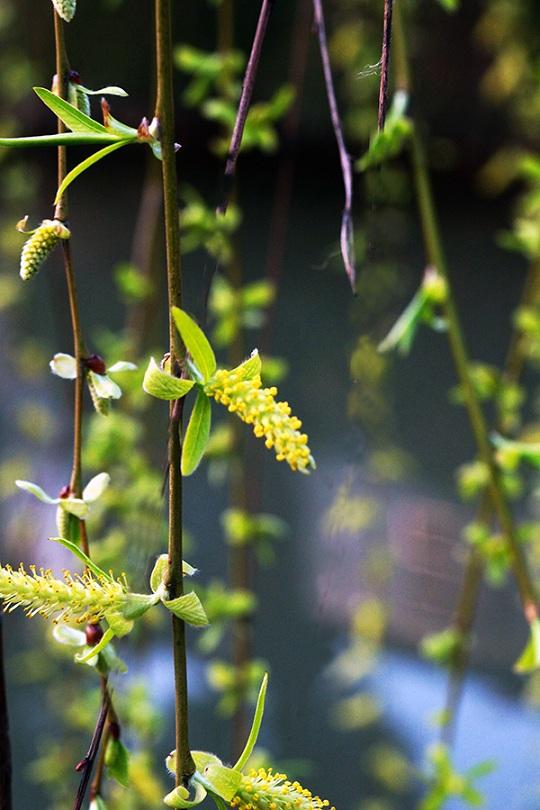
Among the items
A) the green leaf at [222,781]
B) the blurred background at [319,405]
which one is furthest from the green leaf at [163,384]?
the blurred background at [319,405]

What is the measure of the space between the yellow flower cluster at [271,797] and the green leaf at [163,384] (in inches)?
4.5

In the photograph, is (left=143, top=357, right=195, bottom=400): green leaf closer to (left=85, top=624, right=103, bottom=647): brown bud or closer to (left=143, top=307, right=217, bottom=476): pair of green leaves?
(left=143, top=307, right=217, bottom=476): pair of green leaves

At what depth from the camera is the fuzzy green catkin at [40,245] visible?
288 mm

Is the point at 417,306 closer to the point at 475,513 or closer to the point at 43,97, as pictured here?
the point at 43,97

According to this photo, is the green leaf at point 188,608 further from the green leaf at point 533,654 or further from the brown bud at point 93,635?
the green leaf at point 533,654

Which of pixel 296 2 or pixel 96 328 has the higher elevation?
pixel 296 2

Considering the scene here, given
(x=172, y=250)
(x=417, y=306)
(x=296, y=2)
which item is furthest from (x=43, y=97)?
(x=296, y=2)

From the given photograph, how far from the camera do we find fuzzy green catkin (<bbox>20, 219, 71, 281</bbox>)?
0.29 metres

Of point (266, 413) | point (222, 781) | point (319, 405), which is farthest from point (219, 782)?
point (319, 405)

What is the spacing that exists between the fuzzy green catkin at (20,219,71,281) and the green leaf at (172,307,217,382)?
2.2 inches

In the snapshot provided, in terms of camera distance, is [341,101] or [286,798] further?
[341,101]

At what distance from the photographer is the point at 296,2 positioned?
1.08 meters

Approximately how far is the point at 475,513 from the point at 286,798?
1122 millimetres

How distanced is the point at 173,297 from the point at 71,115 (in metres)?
0.06
